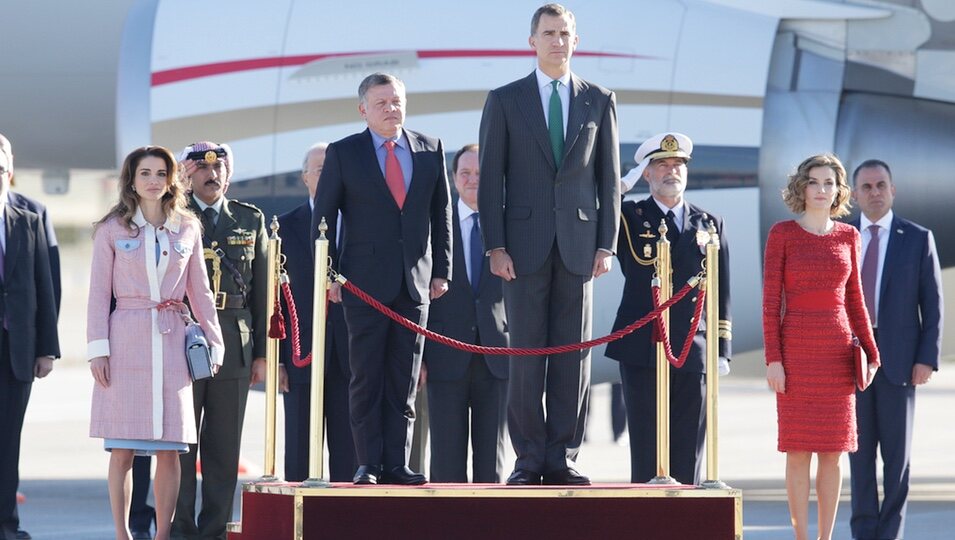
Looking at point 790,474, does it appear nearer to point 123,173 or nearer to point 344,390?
point 344,390

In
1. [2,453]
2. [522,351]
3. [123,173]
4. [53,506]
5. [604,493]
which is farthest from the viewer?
[53,506]

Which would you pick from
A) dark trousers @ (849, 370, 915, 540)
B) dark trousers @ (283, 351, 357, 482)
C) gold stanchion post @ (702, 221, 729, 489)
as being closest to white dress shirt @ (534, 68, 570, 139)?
gold stanchion post @ (702, 221, 729, 489)

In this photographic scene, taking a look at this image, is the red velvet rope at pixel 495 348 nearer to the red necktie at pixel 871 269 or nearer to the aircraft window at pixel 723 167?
the red necktie at pixel 871 269

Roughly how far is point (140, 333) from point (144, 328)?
3cm

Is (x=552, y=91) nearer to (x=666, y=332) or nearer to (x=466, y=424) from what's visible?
(x=666, y=332)

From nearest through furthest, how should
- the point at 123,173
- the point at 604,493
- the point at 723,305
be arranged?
the point at 604,493, the point at 123,173, the point at 723,305

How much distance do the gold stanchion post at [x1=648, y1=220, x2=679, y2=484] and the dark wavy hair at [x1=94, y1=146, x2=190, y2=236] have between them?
2134 mm

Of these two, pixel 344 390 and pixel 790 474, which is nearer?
pixel 790 474

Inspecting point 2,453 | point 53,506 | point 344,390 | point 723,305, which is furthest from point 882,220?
point 53,506

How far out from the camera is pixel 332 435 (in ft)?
26.2

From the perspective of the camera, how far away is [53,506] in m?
10.8

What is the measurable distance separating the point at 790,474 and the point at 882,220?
6.33ft

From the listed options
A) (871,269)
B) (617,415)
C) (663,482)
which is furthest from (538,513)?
(617,415)

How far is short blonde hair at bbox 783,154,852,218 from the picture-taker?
729 centimetres
